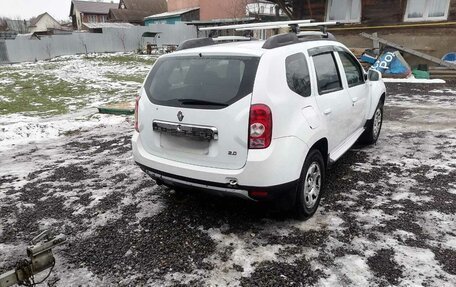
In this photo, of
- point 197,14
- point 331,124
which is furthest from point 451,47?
point 197,14

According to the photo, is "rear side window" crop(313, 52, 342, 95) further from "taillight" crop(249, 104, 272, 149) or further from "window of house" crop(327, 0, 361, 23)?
"window of house" crop(327, 0, 361, 23)

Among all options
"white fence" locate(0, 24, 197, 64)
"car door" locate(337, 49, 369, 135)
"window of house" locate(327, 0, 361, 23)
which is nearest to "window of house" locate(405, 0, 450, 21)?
"window of house" locate(327, 0, 361, 23)

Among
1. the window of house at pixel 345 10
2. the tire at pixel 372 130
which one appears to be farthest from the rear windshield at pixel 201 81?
the window of house at pixel 345 10

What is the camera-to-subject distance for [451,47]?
47.9 ft

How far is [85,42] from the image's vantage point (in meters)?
31.3

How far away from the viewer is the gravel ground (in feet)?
9.48

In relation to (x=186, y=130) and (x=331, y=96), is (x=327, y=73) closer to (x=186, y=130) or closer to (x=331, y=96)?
(x=331, y=96)

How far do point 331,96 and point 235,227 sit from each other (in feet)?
5.82

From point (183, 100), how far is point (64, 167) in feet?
10.0

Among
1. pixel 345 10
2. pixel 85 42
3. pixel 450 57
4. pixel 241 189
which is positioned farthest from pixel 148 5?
pixel 241 189

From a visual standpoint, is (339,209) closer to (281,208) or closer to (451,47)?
(281,208)

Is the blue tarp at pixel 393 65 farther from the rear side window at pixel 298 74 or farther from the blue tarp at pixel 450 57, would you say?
the rear side window at pixel 298 74

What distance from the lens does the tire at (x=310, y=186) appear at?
134 inches

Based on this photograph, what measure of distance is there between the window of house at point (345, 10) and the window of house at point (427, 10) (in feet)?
6.94
